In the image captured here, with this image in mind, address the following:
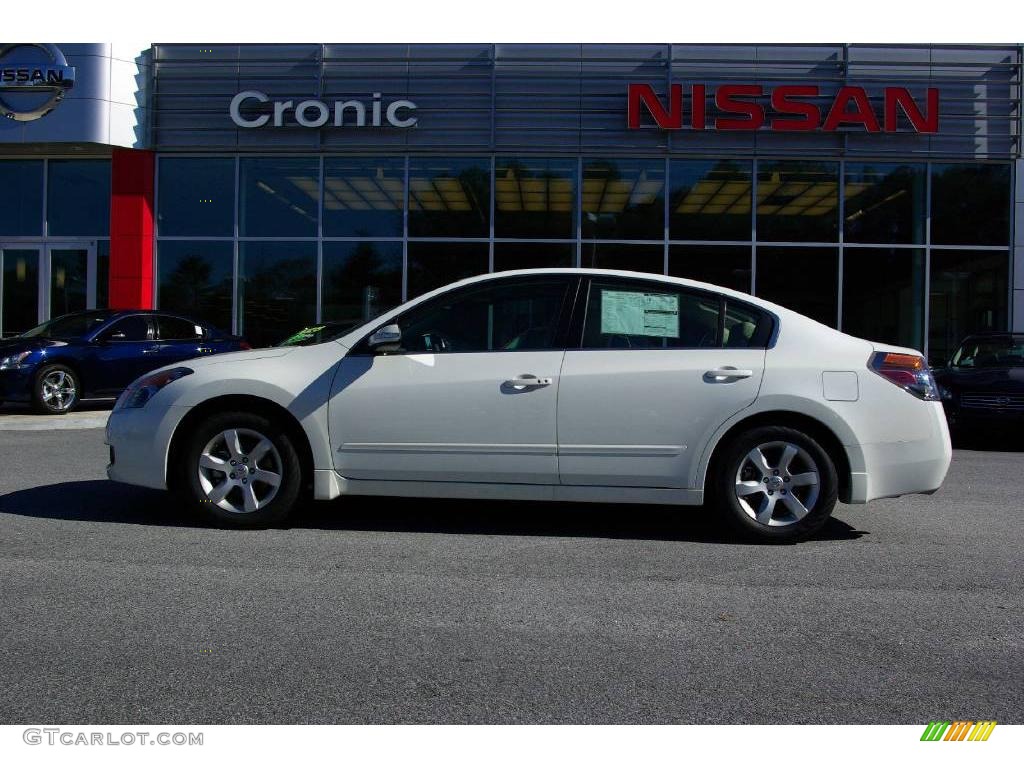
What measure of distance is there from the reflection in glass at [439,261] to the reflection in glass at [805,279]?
5300 mm

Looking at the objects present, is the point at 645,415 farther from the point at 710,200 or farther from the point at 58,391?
the point at 710,200

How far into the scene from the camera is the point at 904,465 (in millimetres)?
5672

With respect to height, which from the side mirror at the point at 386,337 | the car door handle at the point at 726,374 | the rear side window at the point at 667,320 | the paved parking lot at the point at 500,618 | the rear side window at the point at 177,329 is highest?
the rear side window at the point at 177,329

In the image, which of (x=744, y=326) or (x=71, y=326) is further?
(x=71, y=326)

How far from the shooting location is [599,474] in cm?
569

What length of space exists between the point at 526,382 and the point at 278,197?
14482mm

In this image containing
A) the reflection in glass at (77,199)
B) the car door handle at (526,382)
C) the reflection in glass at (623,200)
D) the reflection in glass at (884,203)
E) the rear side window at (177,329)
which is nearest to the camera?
the car door handle at (526,382)

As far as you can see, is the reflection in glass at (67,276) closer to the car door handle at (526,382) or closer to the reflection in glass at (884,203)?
the reflection in glass at (884,203)

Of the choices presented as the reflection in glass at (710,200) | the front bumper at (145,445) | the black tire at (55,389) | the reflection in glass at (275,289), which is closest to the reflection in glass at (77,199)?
the reflection in glass at (275,289)

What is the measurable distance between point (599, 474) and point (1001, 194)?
52.7ft

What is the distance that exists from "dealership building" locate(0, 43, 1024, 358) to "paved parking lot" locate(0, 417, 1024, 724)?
41.4ft

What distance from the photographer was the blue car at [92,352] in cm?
1318
